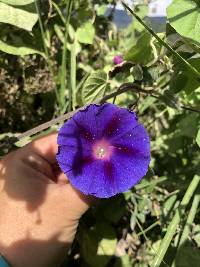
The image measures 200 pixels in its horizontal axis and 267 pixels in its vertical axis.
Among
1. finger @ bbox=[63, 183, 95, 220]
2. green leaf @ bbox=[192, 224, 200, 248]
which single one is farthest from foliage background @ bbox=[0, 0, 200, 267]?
finger @ bbox=[63, 183, 95, 220]

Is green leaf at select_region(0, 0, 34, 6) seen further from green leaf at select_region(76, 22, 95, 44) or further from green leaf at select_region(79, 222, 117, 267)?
green leaf at select_region(79, 222, 117, 267)

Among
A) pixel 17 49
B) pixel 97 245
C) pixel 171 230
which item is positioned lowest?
pixel 97 245

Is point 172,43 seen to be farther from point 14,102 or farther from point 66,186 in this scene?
point 14,102

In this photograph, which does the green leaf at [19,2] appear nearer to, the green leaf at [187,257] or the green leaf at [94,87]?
the green leaf at [94,87]

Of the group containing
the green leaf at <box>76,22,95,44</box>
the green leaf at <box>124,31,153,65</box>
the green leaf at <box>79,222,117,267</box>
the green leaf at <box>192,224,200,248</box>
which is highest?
Result: the green leaf at <box>124,31,153,65</box>

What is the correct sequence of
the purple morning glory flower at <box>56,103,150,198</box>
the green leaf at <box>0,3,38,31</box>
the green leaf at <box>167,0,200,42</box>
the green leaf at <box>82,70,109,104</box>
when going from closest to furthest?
the purple morning glory flower at <box>56,103,150,198</box>, the green leaf at <box>167,0,200,42</box>, the green leaf at <box>82,70,109,104</box>, the green leaf at <box>0,3,38,31</box>

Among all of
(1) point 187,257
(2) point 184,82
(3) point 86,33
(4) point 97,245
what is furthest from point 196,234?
(3) point 86,33

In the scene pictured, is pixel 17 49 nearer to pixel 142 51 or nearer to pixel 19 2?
pixel 19 2

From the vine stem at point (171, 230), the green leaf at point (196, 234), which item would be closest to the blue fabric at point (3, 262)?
the vine stem at point (171, 230)
